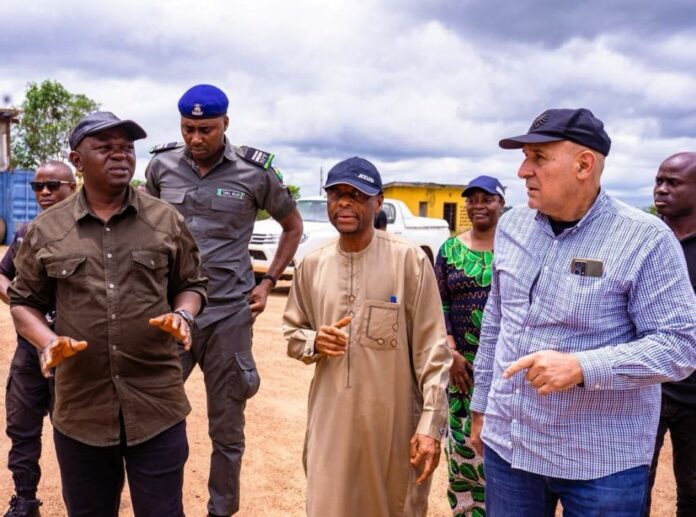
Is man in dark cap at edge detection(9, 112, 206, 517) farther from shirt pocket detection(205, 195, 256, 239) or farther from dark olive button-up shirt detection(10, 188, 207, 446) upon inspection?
shirt pocket detection(205, 195, 256, 239)

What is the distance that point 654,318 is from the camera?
201 centimetres

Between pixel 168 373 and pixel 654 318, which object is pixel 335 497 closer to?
pixel 168 373

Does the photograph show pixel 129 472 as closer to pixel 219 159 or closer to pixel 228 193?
pixel 228 193

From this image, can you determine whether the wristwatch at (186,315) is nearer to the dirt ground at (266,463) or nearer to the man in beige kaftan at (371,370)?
the man in beige kaftan at (371,370)

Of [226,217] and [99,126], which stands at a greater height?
[99,126]

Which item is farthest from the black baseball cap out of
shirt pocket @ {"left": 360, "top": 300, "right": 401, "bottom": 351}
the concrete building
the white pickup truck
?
the concrete building

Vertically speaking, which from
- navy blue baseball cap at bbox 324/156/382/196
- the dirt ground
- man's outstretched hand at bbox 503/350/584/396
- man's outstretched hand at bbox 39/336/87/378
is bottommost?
the dirt ground

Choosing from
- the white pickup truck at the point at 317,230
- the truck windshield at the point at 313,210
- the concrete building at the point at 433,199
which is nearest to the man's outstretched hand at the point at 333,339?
the white pickup truck at the point at 317,230

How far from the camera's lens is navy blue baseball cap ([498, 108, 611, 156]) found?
83.4 inches

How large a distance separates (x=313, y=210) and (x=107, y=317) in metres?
10.5

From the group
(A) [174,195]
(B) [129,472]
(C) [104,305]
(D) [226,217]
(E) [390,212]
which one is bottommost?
(B) [129,472]

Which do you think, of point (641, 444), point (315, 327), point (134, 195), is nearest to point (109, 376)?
point (134, 195)

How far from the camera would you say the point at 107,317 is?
8.21ft

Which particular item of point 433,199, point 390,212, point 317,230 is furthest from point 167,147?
point 433,199
